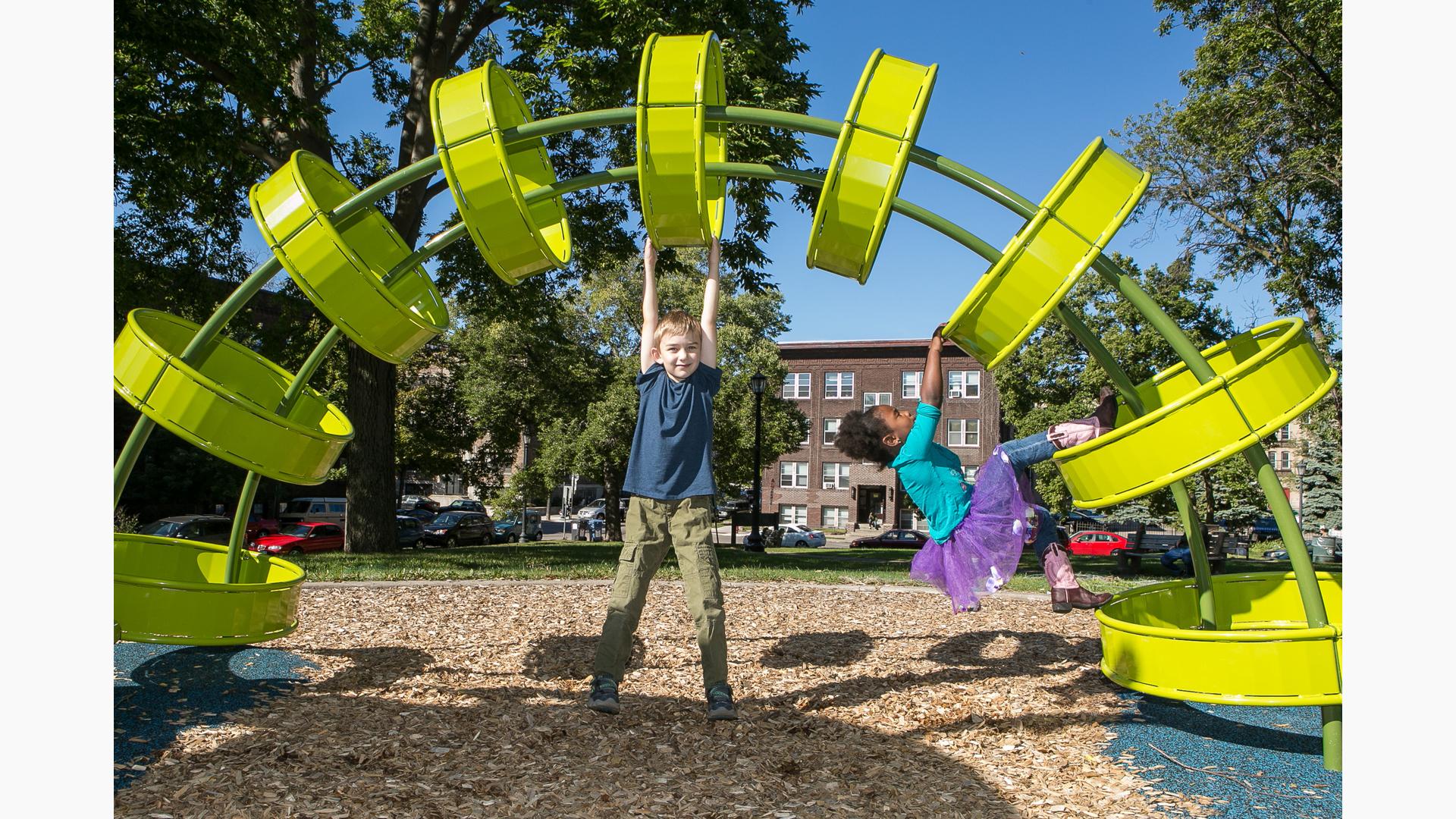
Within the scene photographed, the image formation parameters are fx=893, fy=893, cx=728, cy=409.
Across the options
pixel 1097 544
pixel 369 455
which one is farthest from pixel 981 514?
pixel 1097 544

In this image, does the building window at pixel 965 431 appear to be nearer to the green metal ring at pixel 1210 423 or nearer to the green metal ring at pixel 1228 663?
the green metal ring at pixel 1228 663

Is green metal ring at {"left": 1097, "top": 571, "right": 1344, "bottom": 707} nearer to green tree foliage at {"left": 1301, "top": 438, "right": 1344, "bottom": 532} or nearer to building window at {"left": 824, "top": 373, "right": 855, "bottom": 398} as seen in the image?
green tree foliage at {"left": 1301, "top": 438, "right": 1344, "bottom": 532}

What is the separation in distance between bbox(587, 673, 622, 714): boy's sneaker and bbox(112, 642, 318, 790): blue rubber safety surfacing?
1.70 m

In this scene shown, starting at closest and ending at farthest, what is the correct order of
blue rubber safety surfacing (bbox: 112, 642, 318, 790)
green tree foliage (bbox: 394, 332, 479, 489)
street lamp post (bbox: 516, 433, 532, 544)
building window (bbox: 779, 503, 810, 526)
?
blue rubber safety surfacing (bbox: 112, 642, 318, 790)
green tree foliage (bbox: 394, 332, 479, 489)
street lamp post (bbox: 516, 433, 532, 544)
building window (bbox: 779, 503, 810, 526)

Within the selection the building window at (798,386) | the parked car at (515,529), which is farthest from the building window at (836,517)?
the parked car at (515,529)

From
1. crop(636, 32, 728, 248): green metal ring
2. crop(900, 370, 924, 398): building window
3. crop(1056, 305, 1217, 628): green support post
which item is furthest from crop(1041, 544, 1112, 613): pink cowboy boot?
crop(900, 370, 924, 398): building window

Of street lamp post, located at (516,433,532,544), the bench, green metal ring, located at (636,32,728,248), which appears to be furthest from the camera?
street lamp post, located at (516,433,532,544)

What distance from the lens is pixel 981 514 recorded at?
15.4 ft

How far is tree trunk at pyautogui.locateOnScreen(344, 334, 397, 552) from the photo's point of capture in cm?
1528

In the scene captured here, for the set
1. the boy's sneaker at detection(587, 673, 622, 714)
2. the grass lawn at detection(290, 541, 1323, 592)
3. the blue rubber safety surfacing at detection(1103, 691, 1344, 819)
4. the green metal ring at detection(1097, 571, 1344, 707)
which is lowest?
the grass lawn at detection(290, 541, 1323, 592)

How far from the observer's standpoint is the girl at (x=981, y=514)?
14.9 ft

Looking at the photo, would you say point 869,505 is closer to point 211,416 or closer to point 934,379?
point 934,379

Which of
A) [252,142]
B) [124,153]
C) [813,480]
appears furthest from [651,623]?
[813,480]

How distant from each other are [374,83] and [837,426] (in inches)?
1492
